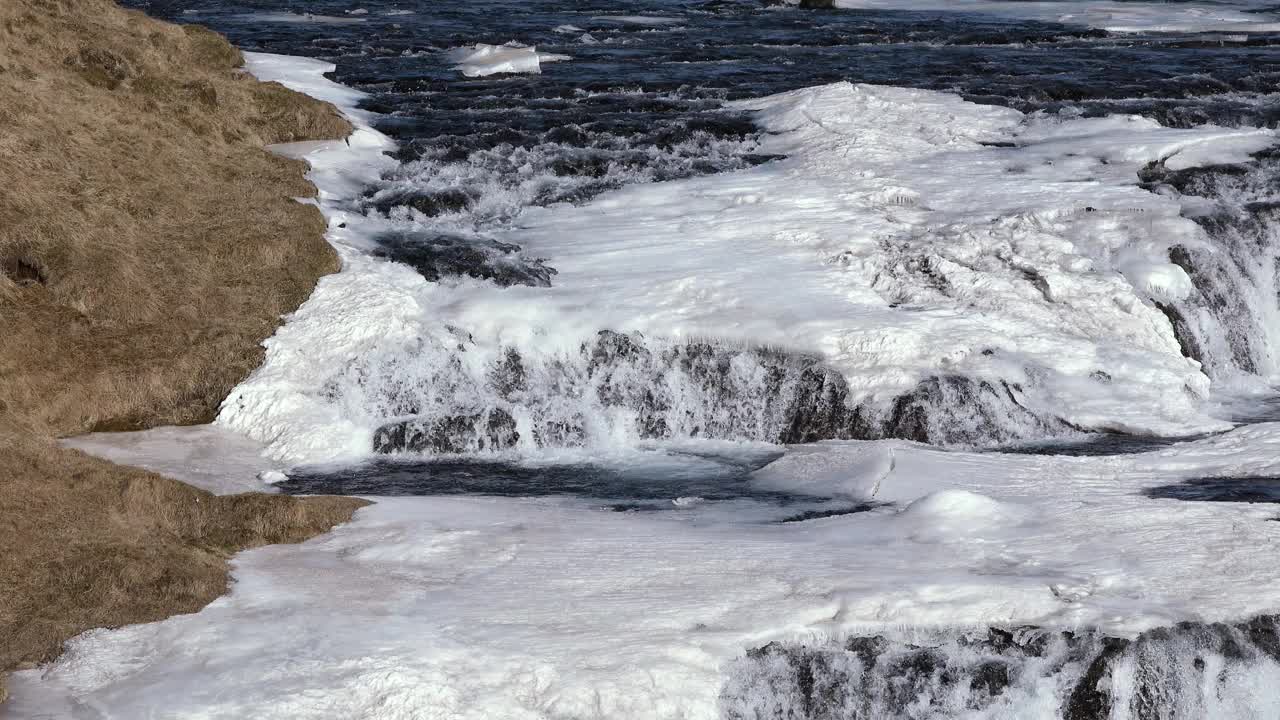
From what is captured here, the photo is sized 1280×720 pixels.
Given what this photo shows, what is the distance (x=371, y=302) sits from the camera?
39.2 ft

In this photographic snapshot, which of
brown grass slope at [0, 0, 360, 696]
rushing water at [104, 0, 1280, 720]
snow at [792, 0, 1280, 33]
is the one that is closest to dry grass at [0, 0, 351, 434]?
brown grass slope at [0, 0, 360, 696]

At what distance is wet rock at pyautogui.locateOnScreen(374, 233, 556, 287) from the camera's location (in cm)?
1261

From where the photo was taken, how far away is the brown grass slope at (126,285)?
757 centimetres

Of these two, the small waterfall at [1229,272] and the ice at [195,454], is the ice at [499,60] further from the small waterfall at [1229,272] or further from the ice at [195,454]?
the ice at [195,454]

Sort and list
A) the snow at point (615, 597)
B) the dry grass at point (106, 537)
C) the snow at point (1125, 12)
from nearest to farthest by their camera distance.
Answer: the snow at point (615, 597) → the dry grass at point (106, 537) → the snow at point (1125, 12)

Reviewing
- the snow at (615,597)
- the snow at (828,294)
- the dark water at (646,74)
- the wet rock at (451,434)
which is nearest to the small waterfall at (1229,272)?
the snow at (828,294)

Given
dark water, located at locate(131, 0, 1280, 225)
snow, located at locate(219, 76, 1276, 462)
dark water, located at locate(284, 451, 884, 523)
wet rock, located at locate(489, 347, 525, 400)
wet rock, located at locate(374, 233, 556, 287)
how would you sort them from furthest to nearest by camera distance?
dark water, located at locate(131, 0, 1280, 225), wet rock, located at locate(374, 233, 556, 287), wet rock, located at locate(489, 347, 525, 400), snow, located at locate(219, 76, 1276, 462), dark water, located at locate(284, 451, 884, 523)

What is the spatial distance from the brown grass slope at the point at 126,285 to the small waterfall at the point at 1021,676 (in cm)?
305

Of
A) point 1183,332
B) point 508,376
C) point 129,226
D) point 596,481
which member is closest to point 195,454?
point 508,376

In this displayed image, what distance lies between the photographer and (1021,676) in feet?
22.7

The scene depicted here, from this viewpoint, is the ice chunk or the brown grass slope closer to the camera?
the brown grass slope

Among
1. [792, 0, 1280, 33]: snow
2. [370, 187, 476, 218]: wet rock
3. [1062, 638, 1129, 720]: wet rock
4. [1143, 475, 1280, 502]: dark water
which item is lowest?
[1062, 638, 1129, 720]: wet rock

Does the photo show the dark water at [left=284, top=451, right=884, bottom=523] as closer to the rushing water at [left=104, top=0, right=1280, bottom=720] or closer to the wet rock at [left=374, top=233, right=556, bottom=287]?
the rushing water at [left=104, top=0, right=1280, bottom=720]

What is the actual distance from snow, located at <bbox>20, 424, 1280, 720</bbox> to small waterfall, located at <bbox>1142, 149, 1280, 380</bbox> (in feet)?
13.4
